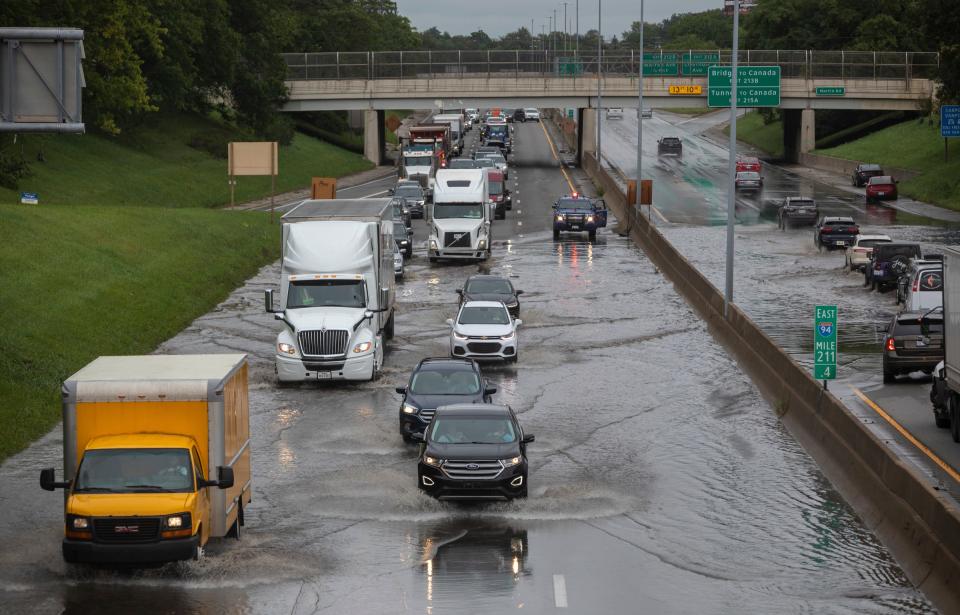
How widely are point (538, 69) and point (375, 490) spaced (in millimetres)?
82225

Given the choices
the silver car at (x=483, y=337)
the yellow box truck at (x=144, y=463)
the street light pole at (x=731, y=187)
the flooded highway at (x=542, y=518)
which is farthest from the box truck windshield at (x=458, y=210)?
the yellow box truck at (x=144, y=463)

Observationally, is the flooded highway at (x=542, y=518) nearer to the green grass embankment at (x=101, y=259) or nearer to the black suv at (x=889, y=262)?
the green grass embankment at (x=101, y=259)

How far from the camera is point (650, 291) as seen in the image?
50.4 m

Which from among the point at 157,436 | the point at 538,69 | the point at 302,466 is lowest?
the point at 302,466


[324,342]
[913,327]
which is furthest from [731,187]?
[324,342]

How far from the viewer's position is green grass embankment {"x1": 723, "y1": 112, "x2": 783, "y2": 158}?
122188mm

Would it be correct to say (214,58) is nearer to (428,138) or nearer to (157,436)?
(428,138)

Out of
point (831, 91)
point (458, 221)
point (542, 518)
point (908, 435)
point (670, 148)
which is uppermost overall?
point (831, 91)

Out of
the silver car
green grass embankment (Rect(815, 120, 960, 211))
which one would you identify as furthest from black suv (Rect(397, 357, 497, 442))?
green grass embankment (Rect(815, 120, 960, 211))

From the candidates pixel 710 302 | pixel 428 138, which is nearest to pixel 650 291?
pixel 710 302

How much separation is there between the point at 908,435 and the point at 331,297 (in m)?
14.4

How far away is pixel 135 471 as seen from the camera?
18078 mm

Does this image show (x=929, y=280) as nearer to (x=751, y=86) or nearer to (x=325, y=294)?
(x=751, y=86)

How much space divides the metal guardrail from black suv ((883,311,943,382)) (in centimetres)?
7021
